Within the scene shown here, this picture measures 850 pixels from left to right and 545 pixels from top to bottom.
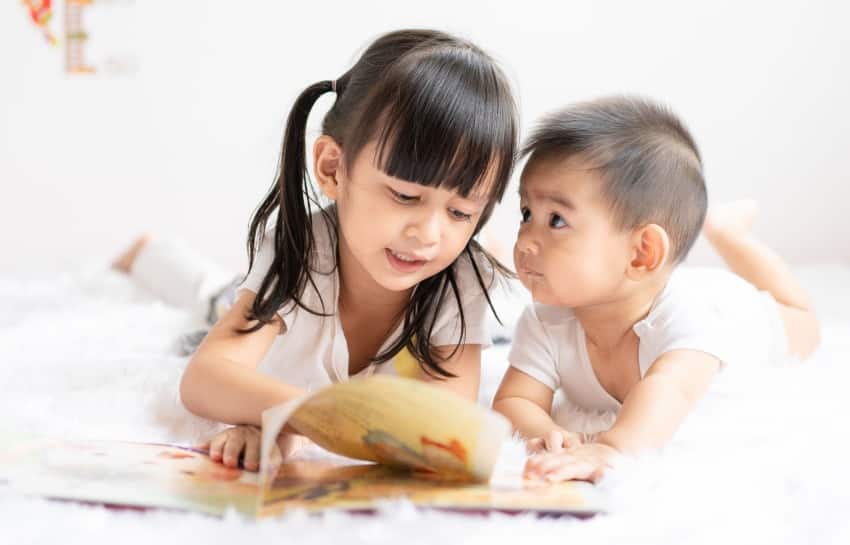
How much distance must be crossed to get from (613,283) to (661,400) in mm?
164

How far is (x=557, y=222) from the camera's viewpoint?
111 centimetres

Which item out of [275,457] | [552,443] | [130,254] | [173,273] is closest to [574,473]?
[552,443]

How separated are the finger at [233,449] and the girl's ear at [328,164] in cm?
30

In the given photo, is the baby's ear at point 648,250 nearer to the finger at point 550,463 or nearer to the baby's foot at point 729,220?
the finger at point 550,463

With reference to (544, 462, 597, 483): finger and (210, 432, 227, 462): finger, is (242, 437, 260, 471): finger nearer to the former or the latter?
(210, 432, 227, 462): finger

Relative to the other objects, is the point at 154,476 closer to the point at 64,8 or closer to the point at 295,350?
the point at 295,350

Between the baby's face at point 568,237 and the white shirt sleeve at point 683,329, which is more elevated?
the baby's face at point 568,237

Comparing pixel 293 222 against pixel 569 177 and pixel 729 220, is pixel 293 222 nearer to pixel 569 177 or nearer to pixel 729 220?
pixel 569 177

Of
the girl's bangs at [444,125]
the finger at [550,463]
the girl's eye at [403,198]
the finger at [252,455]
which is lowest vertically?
the finger at [252,455]

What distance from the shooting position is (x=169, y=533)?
0.72 metres

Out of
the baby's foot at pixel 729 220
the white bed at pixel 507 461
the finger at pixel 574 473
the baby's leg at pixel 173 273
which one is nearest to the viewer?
the white bed at pixel 507 461

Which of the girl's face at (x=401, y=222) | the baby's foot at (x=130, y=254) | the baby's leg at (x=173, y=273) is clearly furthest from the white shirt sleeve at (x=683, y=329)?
the baby's foot at (x=130, y=254)

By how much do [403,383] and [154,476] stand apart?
0.21m

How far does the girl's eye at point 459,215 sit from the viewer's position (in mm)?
1024
